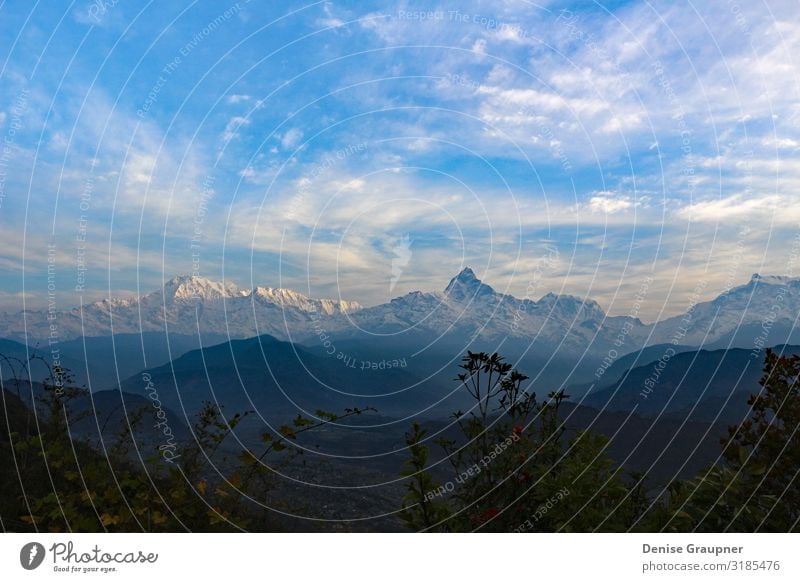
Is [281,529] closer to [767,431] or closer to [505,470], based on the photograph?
[505,470]

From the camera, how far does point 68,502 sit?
16.4ft

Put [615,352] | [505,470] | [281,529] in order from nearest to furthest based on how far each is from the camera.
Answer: [505,470] → [281,529] → [615,352]

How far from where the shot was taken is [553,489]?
15.6ft

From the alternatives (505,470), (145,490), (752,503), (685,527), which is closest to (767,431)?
(752,503)

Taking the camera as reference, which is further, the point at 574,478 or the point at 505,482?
the point at 505,482

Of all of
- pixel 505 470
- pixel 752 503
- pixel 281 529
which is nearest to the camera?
pixel 752 503
